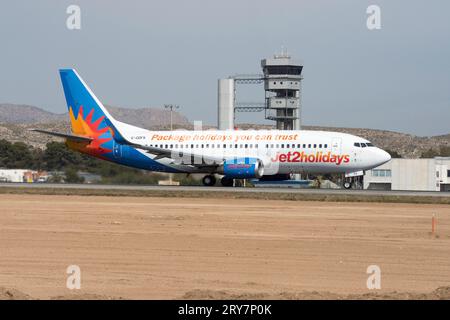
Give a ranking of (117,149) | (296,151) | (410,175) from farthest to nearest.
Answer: (410,175), (117,149), (296,151)

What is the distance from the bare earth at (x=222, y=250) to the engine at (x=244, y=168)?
13.1 m

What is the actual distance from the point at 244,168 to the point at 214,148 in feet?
13.5

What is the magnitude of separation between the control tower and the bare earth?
2789 inches

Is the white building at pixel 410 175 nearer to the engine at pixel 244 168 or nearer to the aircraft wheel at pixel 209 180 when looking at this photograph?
the aircraft wheel at pixel 209 180

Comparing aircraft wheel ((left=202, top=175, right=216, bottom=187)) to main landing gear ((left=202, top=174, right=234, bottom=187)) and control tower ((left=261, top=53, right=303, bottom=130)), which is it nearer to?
main landing gear ((left=202, top=174, right=234, bottom=187))

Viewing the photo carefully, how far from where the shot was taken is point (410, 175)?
95.8 m

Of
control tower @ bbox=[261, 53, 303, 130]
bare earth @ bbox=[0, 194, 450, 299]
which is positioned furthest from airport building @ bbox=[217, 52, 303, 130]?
bare earth @ bbox=[0, 194, 450, 299]

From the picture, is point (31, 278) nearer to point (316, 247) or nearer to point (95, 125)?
point (316, 247)

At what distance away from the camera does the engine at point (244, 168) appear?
58594 mm

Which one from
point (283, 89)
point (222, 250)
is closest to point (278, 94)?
point (283, 89)

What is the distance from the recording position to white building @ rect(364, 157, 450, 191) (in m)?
95.0

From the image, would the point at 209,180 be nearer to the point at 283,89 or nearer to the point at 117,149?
the point at 117,149
